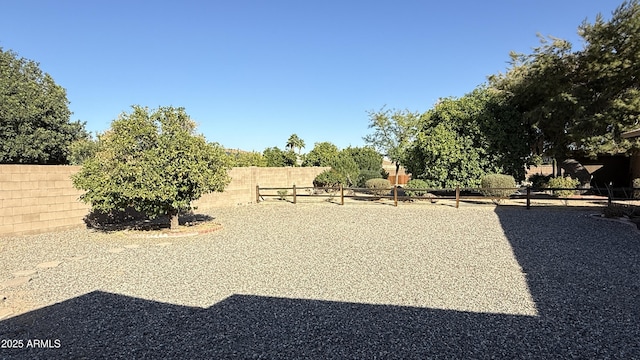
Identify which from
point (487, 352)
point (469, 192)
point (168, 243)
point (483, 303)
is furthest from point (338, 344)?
point (469, 192)

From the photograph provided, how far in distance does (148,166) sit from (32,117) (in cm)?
1297

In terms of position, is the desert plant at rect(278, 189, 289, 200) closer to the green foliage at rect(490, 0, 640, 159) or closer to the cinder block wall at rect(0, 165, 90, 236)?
the cinder block wall at rect(0, 165, 90, 236)

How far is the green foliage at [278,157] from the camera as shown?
2736 cm

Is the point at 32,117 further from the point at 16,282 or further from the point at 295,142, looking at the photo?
the point at 295,142

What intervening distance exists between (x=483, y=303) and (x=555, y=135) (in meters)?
15.1

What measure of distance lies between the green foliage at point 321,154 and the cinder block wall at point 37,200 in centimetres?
1941

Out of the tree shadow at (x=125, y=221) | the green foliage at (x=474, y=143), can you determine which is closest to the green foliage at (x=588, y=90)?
the green foliage at (x=474, y=143)

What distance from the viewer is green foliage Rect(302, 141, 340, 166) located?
27.9m

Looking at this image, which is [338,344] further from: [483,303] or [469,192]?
[469,192]

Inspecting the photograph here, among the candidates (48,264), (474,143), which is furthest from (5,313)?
(474,143)

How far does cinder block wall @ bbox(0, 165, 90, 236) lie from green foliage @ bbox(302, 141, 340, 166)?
63.7 ft

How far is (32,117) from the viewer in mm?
16234

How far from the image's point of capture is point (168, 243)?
7902 millimetres

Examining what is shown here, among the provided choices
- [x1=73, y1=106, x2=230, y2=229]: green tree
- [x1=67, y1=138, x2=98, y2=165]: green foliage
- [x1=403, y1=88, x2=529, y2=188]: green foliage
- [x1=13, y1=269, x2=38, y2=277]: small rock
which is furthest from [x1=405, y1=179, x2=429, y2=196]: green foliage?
[x1=67, y1=138, x2=98, y2=165]: green foliage
